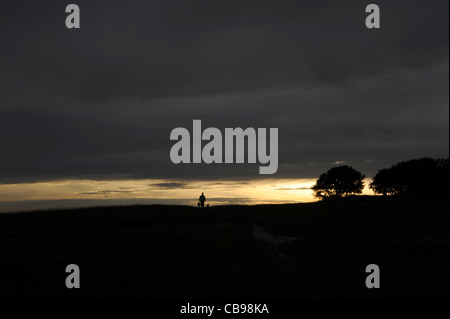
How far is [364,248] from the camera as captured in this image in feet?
102

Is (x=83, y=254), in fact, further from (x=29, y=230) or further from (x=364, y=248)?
(x=364, y=248)

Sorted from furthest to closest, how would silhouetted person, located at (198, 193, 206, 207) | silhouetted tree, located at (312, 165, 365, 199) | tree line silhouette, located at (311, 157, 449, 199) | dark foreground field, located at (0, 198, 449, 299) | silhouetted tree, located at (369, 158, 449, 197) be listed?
1. silhouetted tree, located at (312, 165, 365, 199)
2. silhouetted tree, located at (369, 158, 449, 197)
3. tree line silhouette, located at (311, 157, 449, 199)
4. silhouetted person, located at (198, 193, 206, 207)
5. dark foreground field, located at (0, 198, 449, 299)

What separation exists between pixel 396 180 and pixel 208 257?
313 ft

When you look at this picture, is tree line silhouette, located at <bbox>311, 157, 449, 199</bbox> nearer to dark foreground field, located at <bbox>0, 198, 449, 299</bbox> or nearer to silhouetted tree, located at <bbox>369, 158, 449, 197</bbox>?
silhouetted tree, located at <bbox>369, 158, 449, 197</bbox>

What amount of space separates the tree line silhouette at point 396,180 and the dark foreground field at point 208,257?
128 ft

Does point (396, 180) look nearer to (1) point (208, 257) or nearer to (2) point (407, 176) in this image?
(2) point (407, 176)

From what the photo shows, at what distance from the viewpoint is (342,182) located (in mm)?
121000

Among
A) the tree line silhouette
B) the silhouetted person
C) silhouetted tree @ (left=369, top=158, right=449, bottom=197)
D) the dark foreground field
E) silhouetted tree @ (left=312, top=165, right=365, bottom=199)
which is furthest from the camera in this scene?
silhouetted tree @ (left=312, top=165, right=365, bottom=199)

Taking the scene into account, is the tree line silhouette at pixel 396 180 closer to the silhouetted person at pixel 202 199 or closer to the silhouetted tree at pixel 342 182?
the silhouetted tree at pixel 342 182

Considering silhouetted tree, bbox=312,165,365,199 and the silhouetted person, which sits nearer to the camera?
the silhouetted person

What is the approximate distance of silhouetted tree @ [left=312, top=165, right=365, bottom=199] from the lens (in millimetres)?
120688

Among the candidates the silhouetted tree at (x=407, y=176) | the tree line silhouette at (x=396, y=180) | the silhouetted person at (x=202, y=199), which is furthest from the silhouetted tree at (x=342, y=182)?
the silhouetted person at (x=202, y=199)

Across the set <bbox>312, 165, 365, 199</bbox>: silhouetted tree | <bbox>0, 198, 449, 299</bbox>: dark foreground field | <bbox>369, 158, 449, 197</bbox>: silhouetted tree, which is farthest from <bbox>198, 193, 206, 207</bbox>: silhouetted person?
<bbox>312, 165, 365, 199</bbox>: silhouetted tree

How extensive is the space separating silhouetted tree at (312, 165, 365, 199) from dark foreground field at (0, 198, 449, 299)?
7261 centimetres
